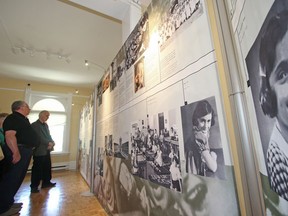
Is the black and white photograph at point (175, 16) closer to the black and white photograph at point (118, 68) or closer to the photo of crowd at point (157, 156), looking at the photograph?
the photo of crowd at point (157, 156)

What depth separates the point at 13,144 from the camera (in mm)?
2008

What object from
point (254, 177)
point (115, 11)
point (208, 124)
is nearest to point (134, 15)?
point (115, 11)

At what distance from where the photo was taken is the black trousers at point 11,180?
1997 mm

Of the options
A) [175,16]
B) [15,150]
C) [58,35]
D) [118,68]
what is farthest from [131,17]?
[15,150]

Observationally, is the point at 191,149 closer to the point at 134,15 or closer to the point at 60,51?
the point at 134,15

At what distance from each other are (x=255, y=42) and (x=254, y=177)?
1.43 ft

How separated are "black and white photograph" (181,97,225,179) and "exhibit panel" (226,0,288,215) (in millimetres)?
148

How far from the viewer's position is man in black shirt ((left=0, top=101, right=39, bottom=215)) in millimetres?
2008

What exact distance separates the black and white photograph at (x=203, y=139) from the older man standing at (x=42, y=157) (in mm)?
3421

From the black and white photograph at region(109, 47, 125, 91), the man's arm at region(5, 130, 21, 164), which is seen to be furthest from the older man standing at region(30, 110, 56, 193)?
the black and white photograph at region(109, 47, 125, 91)

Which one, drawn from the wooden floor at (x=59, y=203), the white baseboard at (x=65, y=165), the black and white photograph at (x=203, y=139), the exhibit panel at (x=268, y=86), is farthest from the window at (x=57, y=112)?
the exhibit panel at (x=268, y=86)

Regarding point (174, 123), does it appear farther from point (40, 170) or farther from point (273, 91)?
point (40, 170)

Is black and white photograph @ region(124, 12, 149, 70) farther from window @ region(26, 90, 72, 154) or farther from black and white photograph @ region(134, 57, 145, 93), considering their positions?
window @ region(26, 90, 72, 154)

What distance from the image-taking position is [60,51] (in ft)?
12.6
